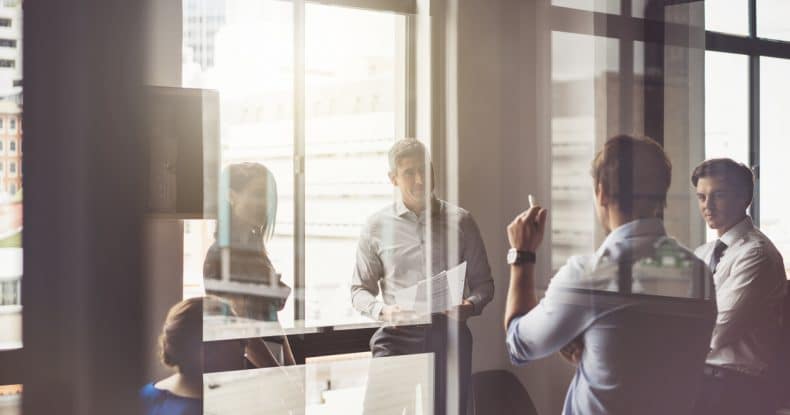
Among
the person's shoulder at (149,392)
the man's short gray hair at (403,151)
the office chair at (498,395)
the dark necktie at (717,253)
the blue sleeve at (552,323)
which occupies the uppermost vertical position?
the man's short gray hair at (403,151)

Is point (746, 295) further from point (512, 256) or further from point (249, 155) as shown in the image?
point (249, 155)

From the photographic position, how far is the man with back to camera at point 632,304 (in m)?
2.22

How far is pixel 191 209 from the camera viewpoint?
2.16 meters

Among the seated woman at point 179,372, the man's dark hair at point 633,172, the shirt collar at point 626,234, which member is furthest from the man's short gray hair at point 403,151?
the seated woman at point 179,372

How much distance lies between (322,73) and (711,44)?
1295 mm

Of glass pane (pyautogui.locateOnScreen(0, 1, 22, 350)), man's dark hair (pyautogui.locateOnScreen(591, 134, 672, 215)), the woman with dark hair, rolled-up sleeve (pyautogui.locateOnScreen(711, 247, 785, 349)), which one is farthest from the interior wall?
glass pane (pyautogui.locateOnScreen(0, 1, 22, 350))

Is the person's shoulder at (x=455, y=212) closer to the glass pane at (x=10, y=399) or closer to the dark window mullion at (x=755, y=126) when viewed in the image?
the dark window mullion at (x=755, y=126)

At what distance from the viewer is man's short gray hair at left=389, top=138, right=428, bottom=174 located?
8.43ft

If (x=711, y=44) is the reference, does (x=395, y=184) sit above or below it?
below

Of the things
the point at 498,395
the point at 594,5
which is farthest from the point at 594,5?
the point at 498,395

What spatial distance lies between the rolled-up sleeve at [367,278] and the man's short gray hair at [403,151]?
0.25 m

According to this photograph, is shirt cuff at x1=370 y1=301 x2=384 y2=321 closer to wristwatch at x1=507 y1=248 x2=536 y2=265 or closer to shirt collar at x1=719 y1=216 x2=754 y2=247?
wristwatch at x1=507 y1=248 x2=536 y2=265

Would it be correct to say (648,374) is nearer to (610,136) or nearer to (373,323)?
(610,136)

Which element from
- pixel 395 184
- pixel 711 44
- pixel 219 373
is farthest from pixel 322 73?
pixel 711 44
